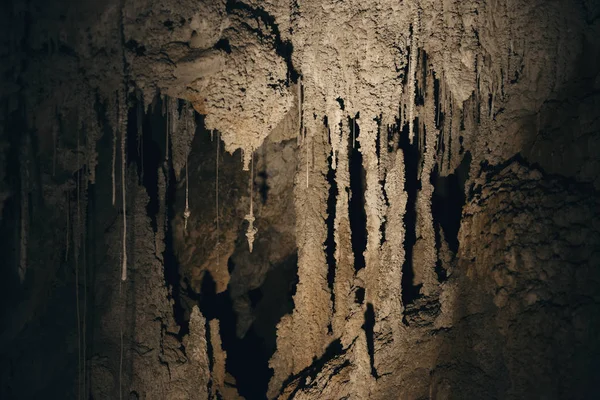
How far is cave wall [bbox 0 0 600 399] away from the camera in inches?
377

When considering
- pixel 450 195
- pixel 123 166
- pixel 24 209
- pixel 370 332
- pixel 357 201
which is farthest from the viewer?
pixel 357 201

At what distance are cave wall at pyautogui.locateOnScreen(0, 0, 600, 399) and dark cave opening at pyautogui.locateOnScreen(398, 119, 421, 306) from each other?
1.6 inches

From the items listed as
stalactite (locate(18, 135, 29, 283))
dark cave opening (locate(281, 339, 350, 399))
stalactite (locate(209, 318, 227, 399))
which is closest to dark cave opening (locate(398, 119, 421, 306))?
dark cave opening (locate(281, 339, 350, 399))

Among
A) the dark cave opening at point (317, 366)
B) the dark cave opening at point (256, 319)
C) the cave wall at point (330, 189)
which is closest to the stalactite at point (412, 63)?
the cave wall at point (330, 189)

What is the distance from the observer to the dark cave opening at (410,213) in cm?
1081

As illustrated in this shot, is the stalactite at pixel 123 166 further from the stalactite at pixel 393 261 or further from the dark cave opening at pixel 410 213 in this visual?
the dark cave opening at pixel 410 213

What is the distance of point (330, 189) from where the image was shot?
39.5 feet

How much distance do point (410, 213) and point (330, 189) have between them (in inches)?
56.0

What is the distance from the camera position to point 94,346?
11.3 m

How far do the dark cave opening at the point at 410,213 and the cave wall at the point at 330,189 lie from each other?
0.14ft

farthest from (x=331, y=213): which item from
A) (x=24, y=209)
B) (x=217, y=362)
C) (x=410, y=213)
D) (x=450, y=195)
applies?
(x=24, y=209)

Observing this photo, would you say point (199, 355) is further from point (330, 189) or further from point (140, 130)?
point (140, 130)

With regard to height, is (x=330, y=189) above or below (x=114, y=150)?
below

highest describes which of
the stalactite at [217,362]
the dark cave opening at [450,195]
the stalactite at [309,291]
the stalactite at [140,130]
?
the stalactite at [140,130]
